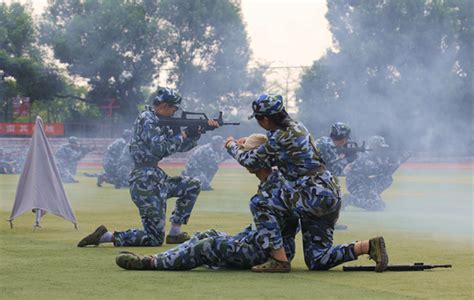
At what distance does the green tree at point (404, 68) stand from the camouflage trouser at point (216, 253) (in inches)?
1722

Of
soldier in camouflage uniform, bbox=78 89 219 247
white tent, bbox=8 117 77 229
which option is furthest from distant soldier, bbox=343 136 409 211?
soldier in camouflage uniform, bbox=78 89 219 247

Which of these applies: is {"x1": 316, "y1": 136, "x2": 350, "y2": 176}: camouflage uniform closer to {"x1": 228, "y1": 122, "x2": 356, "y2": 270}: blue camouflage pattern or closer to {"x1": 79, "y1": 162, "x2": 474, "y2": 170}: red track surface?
{"x1": 228, "y1": 122, "x2": 356, "y2": 270}: blue camouflage pattern

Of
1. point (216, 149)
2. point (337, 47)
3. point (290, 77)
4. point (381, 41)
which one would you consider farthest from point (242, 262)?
point (290, 77)

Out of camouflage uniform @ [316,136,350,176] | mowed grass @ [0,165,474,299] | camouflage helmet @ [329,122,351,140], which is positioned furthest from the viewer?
camouflage helmet @ [329,122,351,140]

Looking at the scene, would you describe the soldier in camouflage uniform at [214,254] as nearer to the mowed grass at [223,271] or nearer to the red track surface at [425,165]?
the mowed grass at [223,271]

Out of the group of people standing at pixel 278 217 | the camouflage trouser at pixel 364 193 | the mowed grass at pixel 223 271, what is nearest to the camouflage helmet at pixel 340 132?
the mowed grass at pixel 223 271

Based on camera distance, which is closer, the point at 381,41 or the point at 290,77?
the point at 381,41

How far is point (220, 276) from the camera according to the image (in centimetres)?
1037

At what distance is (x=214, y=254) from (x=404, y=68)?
46.4 meters

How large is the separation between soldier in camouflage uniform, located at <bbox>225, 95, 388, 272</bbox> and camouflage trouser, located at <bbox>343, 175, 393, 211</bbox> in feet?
39.4

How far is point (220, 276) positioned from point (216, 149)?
2457 centimetres

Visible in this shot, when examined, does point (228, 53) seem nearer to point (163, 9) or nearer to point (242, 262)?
point (163, 9)

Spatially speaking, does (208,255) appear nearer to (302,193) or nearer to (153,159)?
(302,193)

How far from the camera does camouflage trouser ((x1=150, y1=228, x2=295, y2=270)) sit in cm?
1062
